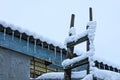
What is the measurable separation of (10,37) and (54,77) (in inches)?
105

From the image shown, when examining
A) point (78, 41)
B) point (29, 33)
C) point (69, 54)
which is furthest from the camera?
point (29, 33)

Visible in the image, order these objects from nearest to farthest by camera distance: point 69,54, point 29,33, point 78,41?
point 78,41 < point 69,54 < point 29,33

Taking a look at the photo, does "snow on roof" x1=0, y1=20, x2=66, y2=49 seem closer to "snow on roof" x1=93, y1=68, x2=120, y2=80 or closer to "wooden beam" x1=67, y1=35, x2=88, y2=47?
"wooden beam" x1=67, y1=35, x2=88, y2=47

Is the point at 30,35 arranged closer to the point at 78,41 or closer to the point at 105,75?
the point at 78,41

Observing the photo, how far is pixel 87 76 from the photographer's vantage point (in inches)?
362

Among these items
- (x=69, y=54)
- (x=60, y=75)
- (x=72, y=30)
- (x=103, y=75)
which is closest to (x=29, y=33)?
(x=60, y=75)

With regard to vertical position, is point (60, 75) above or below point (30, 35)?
below

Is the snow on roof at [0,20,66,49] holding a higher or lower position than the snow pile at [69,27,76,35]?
higher

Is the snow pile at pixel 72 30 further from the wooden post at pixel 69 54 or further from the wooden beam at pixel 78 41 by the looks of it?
the wooden beam at pixel 78 41

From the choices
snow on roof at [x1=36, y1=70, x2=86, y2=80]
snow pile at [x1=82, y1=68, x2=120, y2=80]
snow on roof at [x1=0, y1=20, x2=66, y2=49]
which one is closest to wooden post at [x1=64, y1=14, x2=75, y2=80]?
snow on roof at [x1=36, y1=70, x2=86, y2=80]

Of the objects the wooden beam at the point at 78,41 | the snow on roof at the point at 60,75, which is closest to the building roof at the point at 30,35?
the snow on roof at the point at 60,75

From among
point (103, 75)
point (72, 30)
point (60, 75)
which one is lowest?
point (103, 75)

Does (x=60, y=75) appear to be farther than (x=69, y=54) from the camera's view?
Yes

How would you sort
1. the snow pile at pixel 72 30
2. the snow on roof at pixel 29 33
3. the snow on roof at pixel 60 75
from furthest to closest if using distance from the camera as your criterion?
1. the snow on roof at pixel 29 33
2. the snow pile at pixel 72 30
3. the snow on roof at pixel 60 75
